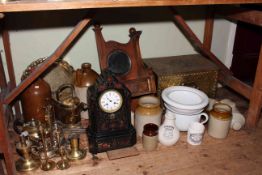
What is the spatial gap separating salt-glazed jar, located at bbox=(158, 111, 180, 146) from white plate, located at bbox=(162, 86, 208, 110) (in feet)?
0.24

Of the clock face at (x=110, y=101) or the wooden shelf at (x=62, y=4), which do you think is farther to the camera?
the clock face at (x=110, y=101)

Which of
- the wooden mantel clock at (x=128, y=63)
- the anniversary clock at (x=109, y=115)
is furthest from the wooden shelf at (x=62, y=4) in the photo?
the wooden mantel clock at (x=128, y=63)

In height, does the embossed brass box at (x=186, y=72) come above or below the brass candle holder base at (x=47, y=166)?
above

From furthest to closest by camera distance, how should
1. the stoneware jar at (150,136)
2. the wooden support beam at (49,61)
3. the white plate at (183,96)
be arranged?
the white plate at (183,96) → the stoneware jar at (150,136) → the wooden support beam at (49,61)

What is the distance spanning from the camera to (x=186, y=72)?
1.75 m

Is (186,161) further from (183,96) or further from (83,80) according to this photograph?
(83,80)

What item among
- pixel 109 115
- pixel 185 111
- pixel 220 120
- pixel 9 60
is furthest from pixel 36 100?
pixel 220 120

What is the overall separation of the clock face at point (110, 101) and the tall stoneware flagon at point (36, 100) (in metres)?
0.41

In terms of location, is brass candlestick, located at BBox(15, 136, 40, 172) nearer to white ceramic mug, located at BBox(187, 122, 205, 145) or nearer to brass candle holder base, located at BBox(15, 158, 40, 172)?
brass candle holder base, located at BBox(15, 158, 40, 172)

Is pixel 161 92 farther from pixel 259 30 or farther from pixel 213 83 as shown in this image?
pixel 259 30

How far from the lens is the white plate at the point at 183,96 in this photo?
154 cm

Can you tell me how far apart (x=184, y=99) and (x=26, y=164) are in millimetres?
888

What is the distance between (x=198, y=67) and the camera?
1802 mm

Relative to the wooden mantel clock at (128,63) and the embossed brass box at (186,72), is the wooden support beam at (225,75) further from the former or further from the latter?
the wooden mantel clock at (128,63)
